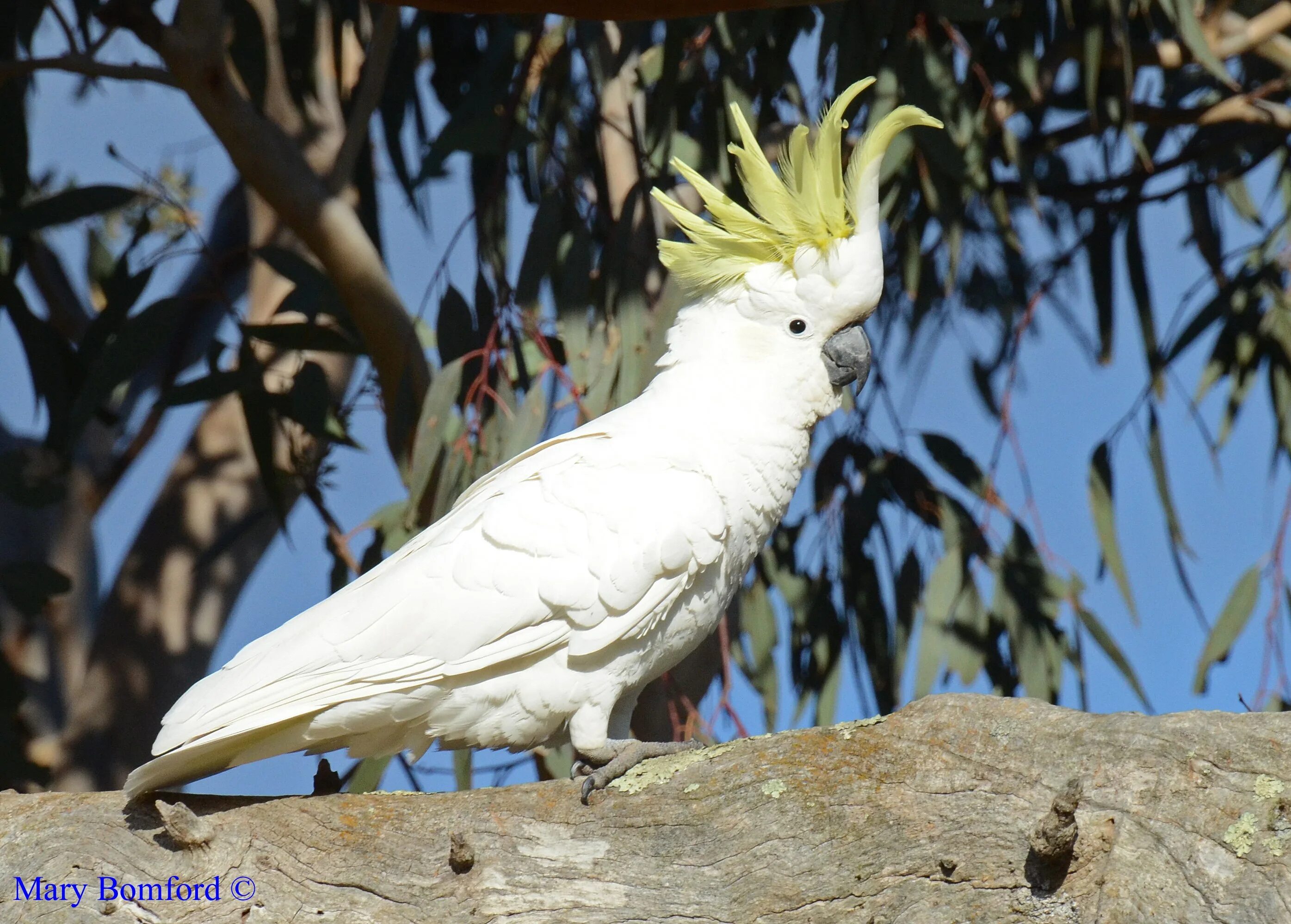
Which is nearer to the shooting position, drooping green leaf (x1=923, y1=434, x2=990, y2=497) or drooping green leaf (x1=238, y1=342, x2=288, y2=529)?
drooping green leaf (x1=238, y1=342, x2=288, y2=529)

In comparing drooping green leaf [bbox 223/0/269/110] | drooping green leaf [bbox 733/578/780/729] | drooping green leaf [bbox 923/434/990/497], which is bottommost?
drooping green leaf [bbox 733/578/780/729]

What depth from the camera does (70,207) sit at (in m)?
2.72

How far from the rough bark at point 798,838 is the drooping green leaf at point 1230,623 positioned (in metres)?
1.84

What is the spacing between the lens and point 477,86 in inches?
107

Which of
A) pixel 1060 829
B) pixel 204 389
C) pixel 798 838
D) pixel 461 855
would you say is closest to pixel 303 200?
pixel 204 389

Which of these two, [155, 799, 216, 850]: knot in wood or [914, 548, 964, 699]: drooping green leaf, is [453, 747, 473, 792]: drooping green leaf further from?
[155, 799, 216, 850]: knot in wood

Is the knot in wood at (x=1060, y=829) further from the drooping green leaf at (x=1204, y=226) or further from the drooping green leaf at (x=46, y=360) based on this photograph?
the drooping green leaf at (x=1204, y=226)

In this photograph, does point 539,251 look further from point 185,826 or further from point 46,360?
point 185,826

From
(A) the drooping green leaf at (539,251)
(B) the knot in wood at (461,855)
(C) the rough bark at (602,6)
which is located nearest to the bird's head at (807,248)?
(C) the rough bark at (602,6)

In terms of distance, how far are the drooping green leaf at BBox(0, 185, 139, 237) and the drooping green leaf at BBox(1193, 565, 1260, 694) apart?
258 centimetres

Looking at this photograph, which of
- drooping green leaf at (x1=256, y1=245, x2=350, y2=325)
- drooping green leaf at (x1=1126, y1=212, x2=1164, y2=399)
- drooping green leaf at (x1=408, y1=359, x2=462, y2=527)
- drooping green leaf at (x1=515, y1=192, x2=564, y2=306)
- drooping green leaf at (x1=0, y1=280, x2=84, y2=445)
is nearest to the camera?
drooping green leaf at (x1=408, y1=359, x2=462, y2=527)

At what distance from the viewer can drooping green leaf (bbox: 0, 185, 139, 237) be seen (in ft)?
8.87

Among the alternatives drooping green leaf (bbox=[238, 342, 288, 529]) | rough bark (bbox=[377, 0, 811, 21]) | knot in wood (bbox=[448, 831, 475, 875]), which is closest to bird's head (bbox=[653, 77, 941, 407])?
rough bark (bbox=[377, 0, 811, 21])

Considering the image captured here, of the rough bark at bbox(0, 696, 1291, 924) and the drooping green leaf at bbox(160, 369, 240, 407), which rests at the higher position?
the drooping green leaf at bbox(160, 369, 240, 407)
